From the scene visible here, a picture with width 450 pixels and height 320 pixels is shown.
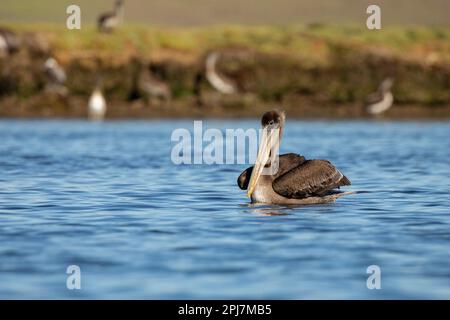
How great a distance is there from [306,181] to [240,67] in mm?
28226

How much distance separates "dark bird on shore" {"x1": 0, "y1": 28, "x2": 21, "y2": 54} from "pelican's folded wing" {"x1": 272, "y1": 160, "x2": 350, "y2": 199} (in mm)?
26997

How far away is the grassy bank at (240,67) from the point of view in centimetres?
3656

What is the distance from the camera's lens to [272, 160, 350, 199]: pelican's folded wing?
12727 millimetres

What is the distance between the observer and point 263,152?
41.7ft

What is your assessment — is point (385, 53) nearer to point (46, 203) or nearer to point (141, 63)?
point (141, 63)

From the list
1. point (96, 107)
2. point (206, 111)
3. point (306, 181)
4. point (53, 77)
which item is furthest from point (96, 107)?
point (306, 181)

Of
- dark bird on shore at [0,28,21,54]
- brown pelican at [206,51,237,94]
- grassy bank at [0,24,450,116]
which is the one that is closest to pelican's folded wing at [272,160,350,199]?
grassy bank at [0,24,450,116]

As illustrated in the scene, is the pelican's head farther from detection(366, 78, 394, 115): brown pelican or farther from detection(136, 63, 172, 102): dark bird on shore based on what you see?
detection(136, 63, 172, 102): dark bird on shore

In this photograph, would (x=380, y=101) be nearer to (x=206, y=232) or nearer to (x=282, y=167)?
(x=282, y=167)

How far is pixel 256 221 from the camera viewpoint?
11781mm

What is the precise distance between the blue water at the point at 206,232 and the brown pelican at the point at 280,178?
19cm

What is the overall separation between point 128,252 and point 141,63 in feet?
98.9

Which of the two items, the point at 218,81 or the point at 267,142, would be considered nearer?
the point at 267,142

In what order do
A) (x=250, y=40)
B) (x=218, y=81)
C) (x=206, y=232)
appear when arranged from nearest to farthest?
(x=206, y=232)
(x=218, y=81)
(x=250, y=40)
